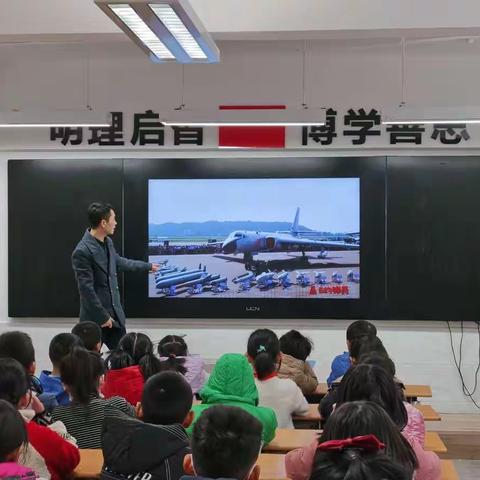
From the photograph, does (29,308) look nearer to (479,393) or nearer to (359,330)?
(359,330)

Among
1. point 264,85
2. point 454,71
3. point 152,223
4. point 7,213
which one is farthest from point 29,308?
point 454,71

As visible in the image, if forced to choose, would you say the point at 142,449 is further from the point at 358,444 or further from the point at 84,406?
the point at 358,444

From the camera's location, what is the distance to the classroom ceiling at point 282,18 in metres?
4.16

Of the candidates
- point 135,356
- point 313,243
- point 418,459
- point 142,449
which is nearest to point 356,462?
point 418,459

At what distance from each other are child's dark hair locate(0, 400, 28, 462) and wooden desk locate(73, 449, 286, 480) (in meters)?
0.64

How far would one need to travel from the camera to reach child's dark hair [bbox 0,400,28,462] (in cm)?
196

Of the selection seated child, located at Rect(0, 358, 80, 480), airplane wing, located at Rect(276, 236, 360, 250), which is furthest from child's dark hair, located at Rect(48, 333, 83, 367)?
airplane wing, located at Rect(276, 236, 360, 250)

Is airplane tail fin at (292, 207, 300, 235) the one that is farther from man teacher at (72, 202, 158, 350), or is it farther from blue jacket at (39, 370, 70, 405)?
blue jacket at (39, 370, 70, 405)

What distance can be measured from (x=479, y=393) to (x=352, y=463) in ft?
17.1

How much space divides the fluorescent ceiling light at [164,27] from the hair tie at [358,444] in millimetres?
1748

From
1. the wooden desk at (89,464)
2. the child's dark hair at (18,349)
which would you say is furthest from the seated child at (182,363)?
the wooden desk at (89,464)

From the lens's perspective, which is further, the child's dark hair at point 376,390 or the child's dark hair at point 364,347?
the child's dark hair at point 364,347

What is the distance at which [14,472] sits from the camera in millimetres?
1868

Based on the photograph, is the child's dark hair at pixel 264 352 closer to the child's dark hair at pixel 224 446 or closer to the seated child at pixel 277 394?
the seated child at pixel 277 394
